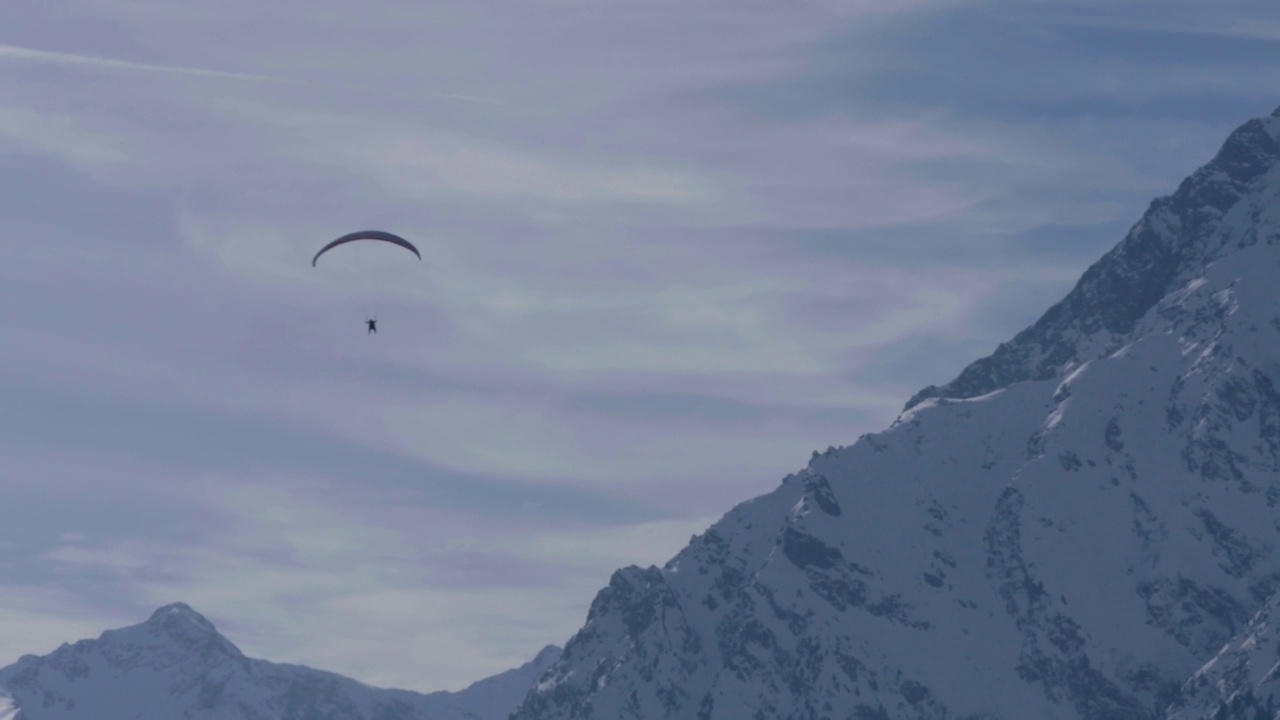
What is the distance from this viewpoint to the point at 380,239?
150250 millimetres

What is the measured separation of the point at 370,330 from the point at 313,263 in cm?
797

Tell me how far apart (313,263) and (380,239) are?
360 inches

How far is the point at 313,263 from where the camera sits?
142000 millimetres

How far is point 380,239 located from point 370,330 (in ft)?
22.1

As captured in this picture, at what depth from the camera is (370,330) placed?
14800 centimetres
